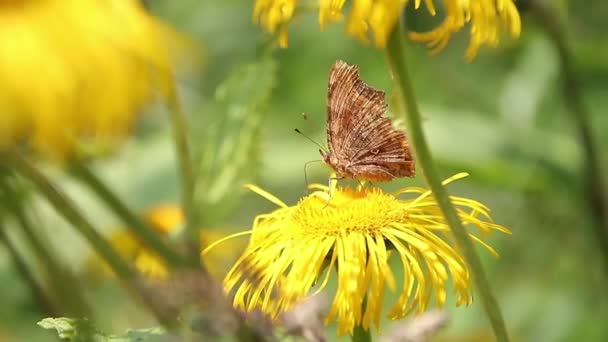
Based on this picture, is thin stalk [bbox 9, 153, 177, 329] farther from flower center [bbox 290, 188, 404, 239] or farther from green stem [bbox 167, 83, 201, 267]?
flower center [bbox 290, 188, 404, 239]

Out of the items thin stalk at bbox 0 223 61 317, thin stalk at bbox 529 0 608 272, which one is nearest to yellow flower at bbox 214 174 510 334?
thin stalk at bbox 0 223 61 317

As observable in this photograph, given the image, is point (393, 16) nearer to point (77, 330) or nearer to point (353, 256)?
point (353, 256)

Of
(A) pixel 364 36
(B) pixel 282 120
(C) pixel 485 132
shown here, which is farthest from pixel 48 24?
(B) pixel 282 120

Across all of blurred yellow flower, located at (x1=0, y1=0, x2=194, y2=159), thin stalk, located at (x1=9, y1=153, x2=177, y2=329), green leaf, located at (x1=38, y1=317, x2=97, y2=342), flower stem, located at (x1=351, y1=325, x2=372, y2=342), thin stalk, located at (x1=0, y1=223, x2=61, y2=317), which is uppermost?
thin stalk, located at (x1=0, y1=223, x2=61, y2=317)

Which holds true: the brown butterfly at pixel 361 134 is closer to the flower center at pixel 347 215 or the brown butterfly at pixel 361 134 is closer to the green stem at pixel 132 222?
the flower center at pixel 347 215

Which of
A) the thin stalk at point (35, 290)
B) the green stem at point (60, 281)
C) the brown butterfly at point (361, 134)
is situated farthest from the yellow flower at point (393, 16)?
the thin stalk at point (35, 290)
